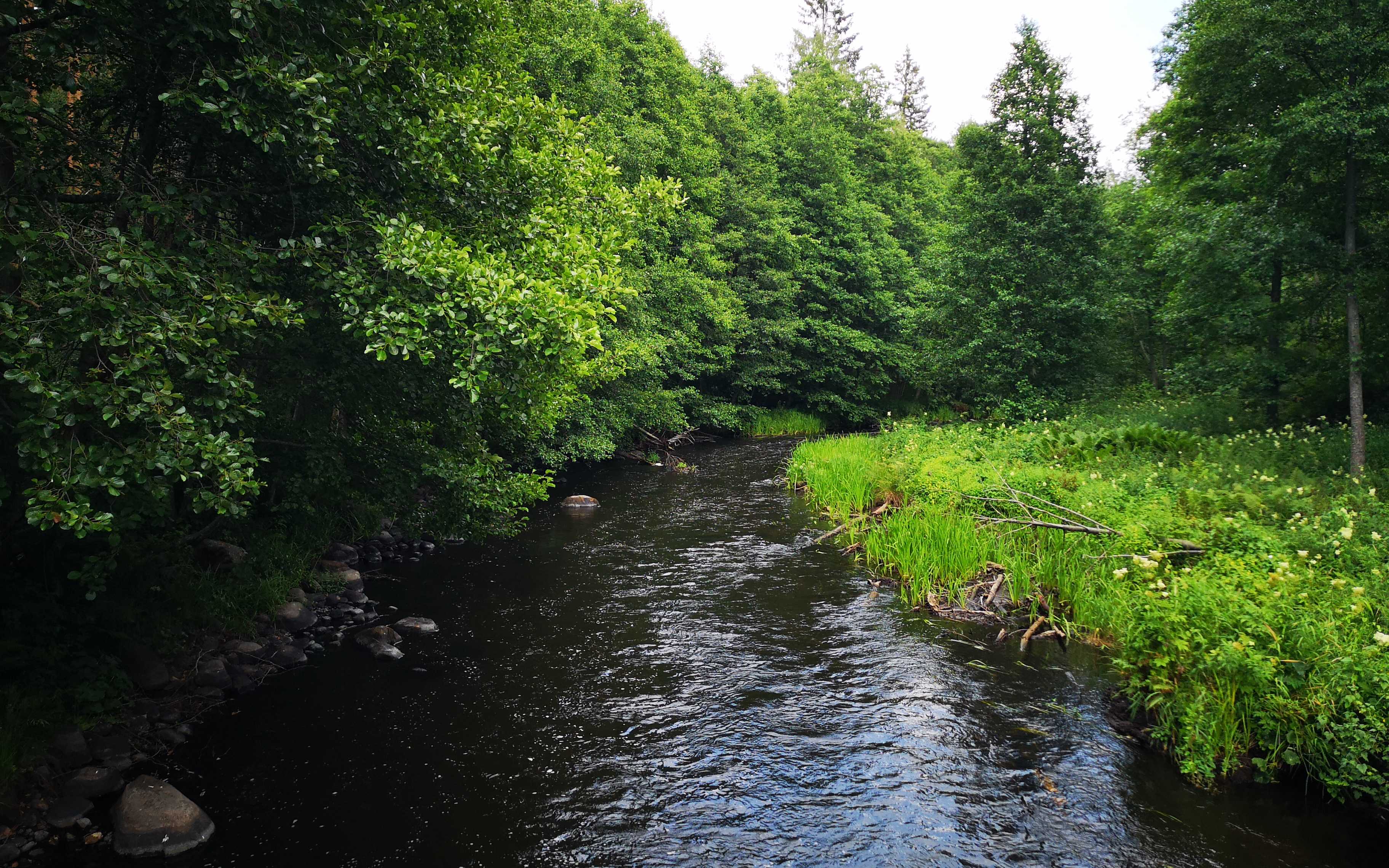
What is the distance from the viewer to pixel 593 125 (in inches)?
489

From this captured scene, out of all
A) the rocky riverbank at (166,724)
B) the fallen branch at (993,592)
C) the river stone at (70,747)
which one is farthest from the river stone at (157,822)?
the fallen branch at (993,592)

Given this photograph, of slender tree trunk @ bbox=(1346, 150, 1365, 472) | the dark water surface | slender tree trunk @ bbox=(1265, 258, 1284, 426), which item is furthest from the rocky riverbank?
slender tree trunk @ bbox=(1265, 258, 1284, 426)

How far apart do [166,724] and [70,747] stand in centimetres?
98

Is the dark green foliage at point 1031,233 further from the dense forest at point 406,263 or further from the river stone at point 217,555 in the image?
the river stone at point 217,555

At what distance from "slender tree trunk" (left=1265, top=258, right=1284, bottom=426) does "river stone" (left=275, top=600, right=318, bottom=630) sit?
60.3 ft

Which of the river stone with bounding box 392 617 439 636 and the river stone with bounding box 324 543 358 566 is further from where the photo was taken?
the river stone with bounding box 324 543 358 566

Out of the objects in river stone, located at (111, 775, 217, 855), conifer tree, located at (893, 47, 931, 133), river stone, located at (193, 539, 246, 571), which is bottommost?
river stone, located at (111, 775, 217, 855)

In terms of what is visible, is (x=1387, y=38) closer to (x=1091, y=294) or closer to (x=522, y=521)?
(x=1091, y=294)

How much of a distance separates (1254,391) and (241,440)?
2173 centimetres

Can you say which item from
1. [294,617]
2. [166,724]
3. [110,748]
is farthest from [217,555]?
[110,748]

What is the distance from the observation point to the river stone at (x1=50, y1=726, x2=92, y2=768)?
6520mm

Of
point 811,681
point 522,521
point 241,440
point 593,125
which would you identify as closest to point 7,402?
point 241,440

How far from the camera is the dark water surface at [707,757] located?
229 inches

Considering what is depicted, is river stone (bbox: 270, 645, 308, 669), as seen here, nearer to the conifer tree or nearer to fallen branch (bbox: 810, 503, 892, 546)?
fallen branch (bbox: 810, 503, 892, 546)
